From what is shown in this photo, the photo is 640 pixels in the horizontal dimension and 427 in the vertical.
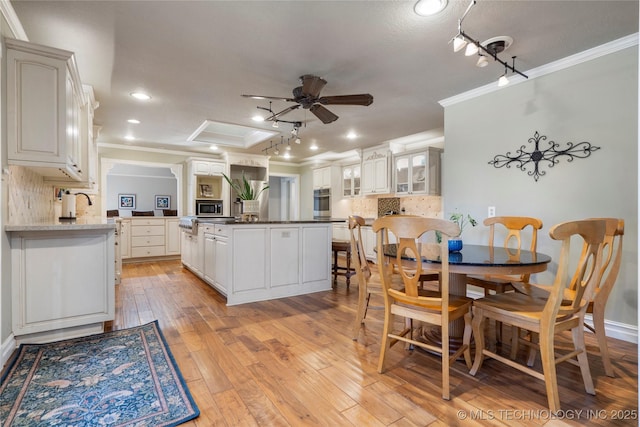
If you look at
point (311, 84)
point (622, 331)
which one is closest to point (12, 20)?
point (311, 84)

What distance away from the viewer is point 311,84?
8.89 ft

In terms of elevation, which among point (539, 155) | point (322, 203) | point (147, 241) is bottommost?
point (147, 241)

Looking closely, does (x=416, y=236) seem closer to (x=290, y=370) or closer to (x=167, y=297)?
(x=290, y=370)

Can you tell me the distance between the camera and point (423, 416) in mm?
1492

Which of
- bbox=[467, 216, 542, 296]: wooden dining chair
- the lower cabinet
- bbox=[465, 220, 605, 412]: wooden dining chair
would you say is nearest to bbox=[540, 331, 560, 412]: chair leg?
bbox=[465, 220, 605, 412]: wooden dining chair

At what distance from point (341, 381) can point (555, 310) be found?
1181 mm

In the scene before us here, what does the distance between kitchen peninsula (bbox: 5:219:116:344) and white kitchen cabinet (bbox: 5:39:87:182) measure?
1.60 ft

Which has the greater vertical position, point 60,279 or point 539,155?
point 539,155

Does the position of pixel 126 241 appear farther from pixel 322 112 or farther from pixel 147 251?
pixel 322 112

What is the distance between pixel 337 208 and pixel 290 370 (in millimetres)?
5434

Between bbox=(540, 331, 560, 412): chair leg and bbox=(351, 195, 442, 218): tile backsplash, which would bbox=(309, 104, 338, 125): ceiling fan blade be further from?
bbox=(351, 195, 442, 218): tile backsplash

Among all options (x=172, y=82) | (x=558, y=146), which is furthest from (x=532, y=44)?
(x=172, y=82)

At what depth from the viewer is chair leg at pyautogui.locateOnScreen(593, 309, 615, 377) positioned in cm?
186

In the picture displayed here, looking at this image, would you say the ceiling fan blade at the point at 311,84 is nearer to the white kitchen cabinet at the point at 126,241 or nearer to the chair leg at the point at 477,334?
the chair leg at the point at 477,334
